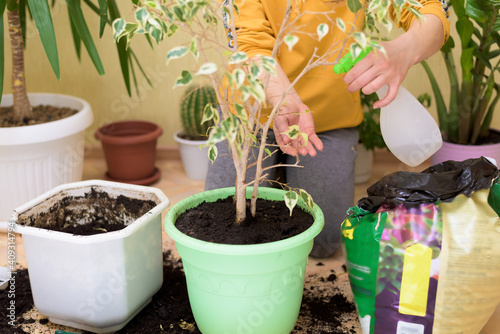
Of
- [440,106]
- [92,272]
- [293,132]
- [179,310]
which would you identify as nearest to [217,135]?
[293,132]

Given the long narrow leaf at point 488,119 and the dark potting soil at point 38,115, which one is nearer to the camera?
the dark potting soil at point 38,115

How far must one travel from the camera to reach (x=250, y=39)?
1271mm

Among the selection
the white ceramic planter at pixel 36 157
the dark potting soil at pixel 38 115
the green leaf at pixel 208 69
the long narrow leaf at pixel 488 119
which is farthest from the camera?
the long narrow leaf at pixel 488 119

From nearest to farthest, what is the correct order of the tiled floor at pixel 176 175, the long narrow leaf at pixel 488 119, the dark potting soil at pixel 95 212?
the dark potting soil at pixel 95 212 → the long narrow leaf at pixel 488 119 → the tiled floor at pixel 176 175

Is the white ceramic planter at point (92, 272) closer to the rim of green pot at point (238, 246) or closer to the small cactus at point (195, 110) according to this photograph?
the rim of green pot at point (238, 246)

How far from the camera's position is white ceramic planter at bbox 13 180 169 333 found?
1144mm

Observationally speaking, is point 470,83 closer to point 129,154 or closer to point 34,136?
point 129,154

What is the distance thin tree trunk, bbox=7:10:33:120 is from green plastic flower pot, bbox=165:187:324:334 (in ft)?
2.91

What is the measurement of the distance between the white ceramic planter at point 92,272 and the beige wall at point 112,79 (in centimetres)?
106

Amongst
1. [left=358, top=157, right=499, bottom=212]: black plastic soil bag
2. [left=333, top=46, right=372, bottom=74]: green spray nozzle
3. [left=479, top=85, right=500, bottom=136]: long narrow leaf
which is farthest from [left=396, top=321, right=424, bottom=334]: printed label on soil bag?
[left=479, top=85, right=500, bottom=136]: long narrow leaf

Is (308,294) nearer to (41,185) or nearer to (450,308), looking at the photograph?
(450,308)

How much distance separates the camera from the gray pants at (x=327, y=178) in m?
1.53

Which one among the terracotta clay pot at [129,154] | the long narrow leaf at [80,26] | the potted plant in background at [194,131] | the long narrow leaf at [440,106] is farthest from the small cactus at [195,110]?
the long narrow leaf at [440,106]

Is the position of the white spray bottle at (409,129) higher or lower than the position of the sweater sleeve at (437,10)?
lower
